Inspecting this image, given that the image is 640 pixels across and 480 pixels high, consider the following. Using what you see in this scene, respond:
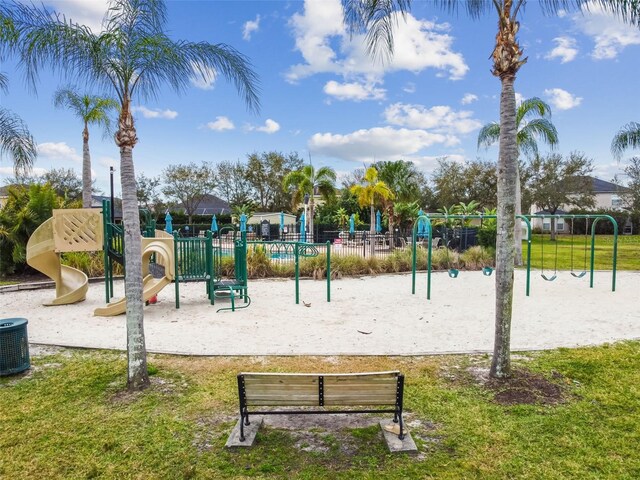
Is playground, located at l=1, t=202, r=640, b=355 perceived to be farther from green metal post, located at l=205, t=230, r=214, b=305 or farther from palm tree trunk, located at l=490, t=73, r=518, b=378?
palm tree trunk, located at l=490, t=73, r=518, b=378

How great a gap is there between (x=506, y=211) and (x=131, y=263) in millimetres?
4280

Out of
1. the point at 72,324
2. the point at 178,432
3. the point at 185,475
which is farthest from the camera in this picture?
the point at 72,324

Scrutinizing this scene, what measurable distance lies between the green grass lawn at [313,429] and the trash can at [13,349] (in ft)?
0.63

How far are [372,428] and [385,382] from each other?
635 millimetres

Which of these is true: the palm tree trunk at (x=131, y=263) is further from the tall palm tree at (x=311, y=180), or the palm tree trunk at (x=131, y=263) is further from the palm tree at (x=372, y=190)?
the tall palm tree at (x=311, y=180)

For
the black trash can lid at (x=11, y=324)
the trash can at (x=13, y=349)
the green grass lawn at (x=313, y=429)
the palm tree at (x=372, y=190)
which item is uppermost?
the palm tree at (x=372, y=190)

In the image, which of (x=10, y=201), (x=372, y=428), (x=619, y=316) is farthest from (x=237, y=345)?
(x=10, y=201)

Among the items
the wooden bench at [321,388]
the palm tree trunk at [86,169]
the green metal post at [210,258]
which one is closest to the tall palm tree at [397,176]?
the palm tree trunk at [86,169]

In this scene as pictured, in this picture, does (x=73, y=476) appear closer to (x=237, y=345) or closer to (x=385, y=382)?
(x=385, y=382)

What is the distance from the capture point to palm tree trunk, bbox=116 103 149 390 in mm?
4844

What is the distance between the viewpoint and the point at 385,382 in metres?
3.64

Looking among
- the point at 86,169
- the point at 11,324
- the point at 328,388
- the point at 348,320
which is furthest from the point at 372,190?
the point at 328,388

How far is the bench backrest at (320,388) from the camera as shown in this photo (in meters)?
3.60

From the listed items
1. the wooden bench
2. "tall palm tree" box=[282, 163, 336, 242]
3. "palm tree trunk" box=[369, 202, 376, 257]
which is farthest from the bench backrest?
"tall palm tree" box=[282, 163, 336, 242]
